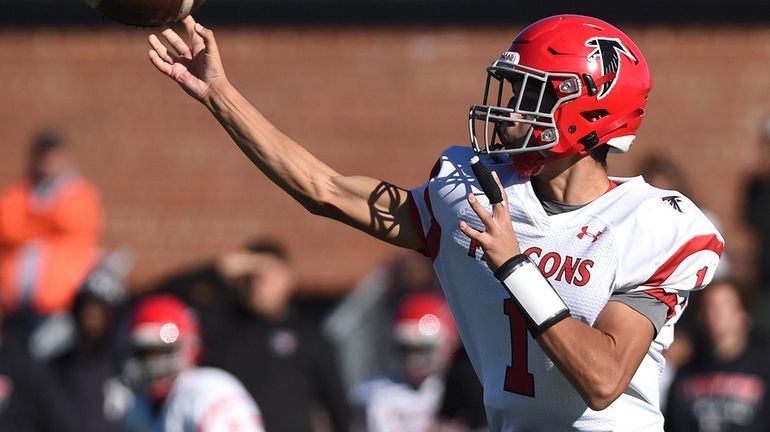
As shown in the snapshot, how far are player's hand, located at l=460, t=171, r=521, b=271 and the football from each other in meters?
1.07

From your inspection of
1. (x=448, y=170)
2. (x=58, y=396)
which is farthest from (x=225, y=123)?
(x=58, y=396)

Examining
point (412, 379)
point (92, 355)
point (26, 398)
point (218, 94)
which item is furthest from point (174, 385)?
point (218, 94)

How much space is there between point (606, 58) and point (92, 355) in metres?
6.03

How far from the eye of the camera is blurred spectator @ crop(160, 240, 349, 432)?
28.2 ft

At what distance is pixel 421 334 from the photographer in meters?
8.79

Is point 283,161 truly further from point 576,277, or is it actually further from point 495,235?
point 576,277

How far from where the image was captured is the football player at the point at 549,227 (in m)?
3.83

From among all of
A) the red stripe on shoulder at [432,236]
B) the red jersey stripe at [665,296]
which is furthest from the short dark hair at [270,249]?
the red jersey stripe at [665,296]

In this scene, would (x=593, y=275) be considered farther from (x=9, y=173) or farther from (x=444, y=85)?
(x=9, y=173)

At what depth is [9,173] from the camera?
12.1 metres

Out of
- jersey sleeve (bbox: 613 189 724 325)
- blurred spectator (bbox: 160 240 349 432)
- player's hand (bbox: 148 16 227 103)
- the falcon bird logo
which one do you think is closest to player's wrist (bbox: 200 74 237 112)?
player's hand (bbox: 148 16 227 103)

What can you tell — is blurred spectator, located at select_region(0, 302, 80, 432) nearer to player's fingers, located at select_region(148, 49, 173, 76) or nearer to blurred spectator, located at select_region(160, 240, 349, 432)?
blurred spectator, located at select_region(160, 240, 349, 432)

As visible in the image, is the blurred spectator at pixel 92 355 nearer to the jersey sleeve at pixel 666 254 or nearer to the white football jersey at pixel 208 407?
the white football jersey at pixel 208 407

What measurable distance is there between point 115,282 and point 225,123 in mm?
5689
